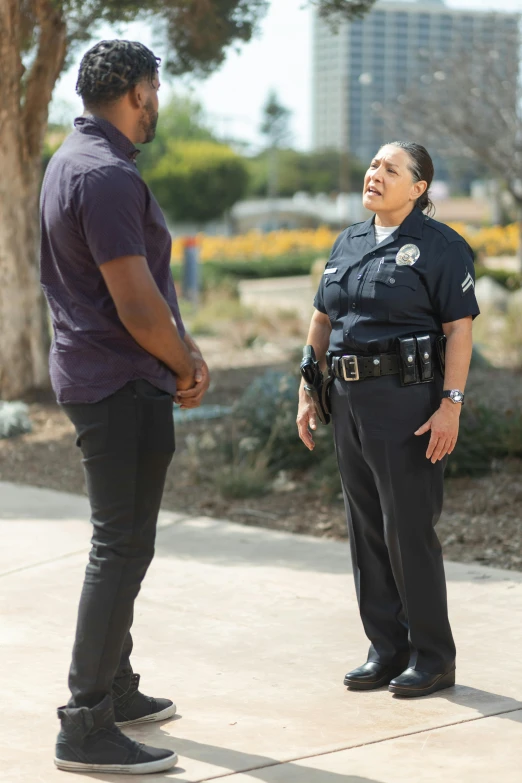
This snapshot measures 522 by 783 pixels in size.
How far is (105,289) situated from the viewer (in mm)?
3174

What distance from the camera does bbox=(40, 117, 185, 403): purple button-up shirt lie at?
119 inches

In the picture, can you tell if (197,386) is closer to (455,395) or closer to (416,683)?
(455,395)

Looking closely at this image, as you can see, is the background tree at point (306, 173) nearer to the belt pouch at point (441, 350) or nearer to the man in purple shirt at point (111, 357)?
the belt pouch at point (441, 350)

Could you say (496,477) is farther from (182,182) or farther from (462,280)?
(182,182)

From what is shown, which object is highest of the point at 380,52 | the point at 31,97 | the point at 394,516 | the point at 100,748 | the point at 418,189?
the point at 380,52

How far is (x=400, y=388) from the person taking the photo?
3.88 meters

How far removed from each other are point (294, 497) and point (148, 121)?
14.5ft

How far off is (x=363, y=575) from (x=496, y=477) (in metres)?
3.42

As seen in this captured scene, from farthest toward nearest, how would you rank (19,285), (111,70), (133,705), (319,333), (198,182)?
1. (198,182)
2. (19,285)
3. (319,333)
4. (133,705)
5. (111,70)

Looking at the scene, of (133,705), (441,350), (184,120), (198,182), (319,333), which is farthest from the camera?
(184,120)

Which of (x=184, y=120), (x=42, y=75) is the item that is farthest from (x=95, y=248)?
(x=184, y=120)

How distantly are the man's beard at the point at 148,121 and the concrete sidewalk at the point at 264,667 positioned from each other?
70.4 inches

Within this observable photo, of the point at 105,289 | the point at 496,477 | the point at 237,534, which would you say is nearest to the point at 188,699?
the point at 105,289

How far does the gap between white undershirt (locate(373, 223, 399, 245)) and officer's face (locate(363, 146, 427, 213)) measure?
0.07m
